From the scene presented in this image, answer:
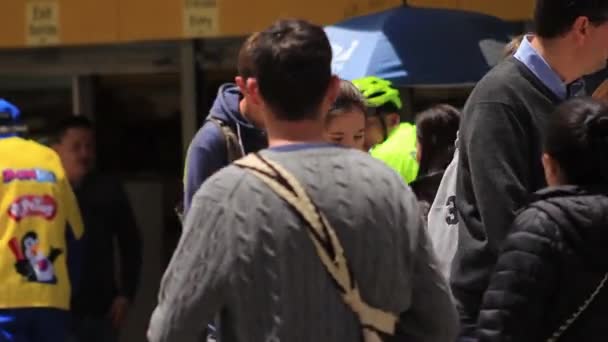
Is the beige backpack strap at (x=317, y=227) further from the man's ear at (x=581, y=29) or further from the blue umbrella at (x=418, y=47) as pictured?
the blue umbrella at (x=418, y=47)

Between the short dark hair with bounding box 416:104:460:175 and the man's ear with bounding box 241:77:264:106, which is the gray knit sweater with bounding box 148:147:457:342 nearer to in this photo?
the man's ear with bounding box 241:77:264:106

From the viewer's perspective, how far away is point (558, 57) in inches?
123

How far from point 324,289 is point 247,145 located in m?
1.49

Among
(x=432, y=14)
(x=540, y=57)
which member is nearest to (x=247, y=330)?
(x=540, y=57)

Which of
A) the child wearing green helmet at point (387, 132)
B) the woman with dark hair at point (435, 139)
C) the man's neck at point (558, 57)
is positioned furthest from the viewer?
the child wearing green helmet at point (387, 132)

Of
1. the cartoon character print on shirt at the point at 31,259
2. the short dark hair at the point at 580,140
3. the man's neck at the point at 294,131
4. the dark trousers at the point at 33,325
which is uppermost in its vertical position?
the man's neck at the point at 294,131

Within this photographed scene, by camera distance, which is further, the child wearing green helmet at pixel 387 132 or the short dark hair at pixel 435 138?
the child wearing green helmet at pixel 387 132

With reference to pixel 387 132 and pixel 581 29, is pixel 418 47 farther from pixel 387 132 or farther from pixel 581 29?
pixel 581 29

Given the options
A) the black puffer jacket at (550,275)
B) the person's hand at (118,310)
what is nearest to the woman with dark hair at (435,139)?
the black puffer jacket at (550,275)

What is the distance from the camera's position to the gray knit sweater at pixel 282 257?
244 centimetres

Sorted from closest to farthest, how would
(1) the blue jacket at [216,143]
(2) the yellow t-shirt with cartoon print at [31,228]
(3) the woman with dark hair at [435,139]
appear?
(1) the blue jacket at [216,143] → (3) the woman with dark hair at [435,139] → (2) the yellow t-shirt with cartoon print at [31,228]

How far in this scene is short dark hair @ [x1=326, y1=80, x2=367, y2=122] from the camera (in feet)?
13.6

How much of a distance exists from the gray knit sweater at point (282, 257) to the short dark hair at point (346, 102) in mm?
1599

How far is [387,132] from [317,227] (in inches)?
108
